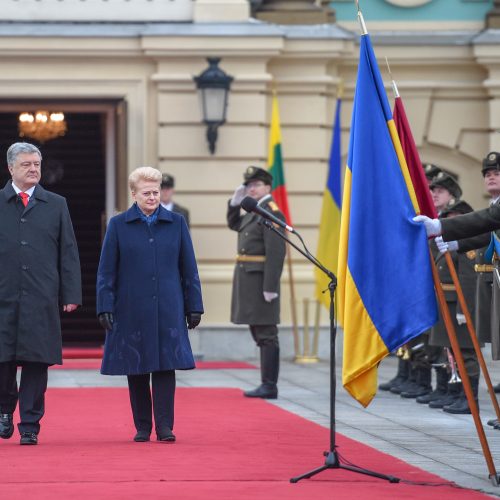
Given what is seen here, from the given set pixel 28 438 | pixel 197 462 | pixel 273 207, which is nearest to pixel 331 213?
pixel 273 207

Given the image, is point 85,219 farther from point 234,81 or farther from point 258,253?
point 258,253

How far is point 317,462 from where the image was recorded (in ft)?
28.0

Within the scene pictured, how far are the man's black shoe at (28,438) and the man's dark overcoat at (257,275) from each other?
3.73 metres

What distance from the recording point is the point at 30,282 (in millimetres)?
9531

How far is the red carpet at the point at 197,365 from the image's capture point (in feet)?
52.7

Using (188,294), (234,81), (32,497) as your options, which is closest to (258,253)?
(188,294)

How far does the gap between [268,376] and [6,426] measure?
139 inches

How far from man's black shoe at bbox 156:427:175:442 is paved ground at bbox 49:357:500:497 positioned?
0.87 m

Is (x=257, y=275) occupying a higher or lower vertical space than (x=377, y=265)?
lower

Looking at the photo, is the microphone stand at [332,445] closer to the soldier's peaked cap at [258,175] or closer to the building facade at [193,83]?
the soldier's peaked cap at [258,175]

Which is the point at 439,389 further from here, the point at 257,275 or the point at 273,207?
the point at 273,207

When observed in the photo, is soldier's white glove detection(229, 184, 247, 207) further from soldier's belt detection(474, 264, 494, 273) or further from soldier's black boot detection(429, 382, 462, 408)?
soldier's belt detection(474, 264, 494, 273)

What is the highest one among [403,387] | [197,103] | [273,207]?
[197,103]

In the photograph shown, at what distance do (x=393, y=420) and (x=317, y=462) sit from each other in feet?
8.56
